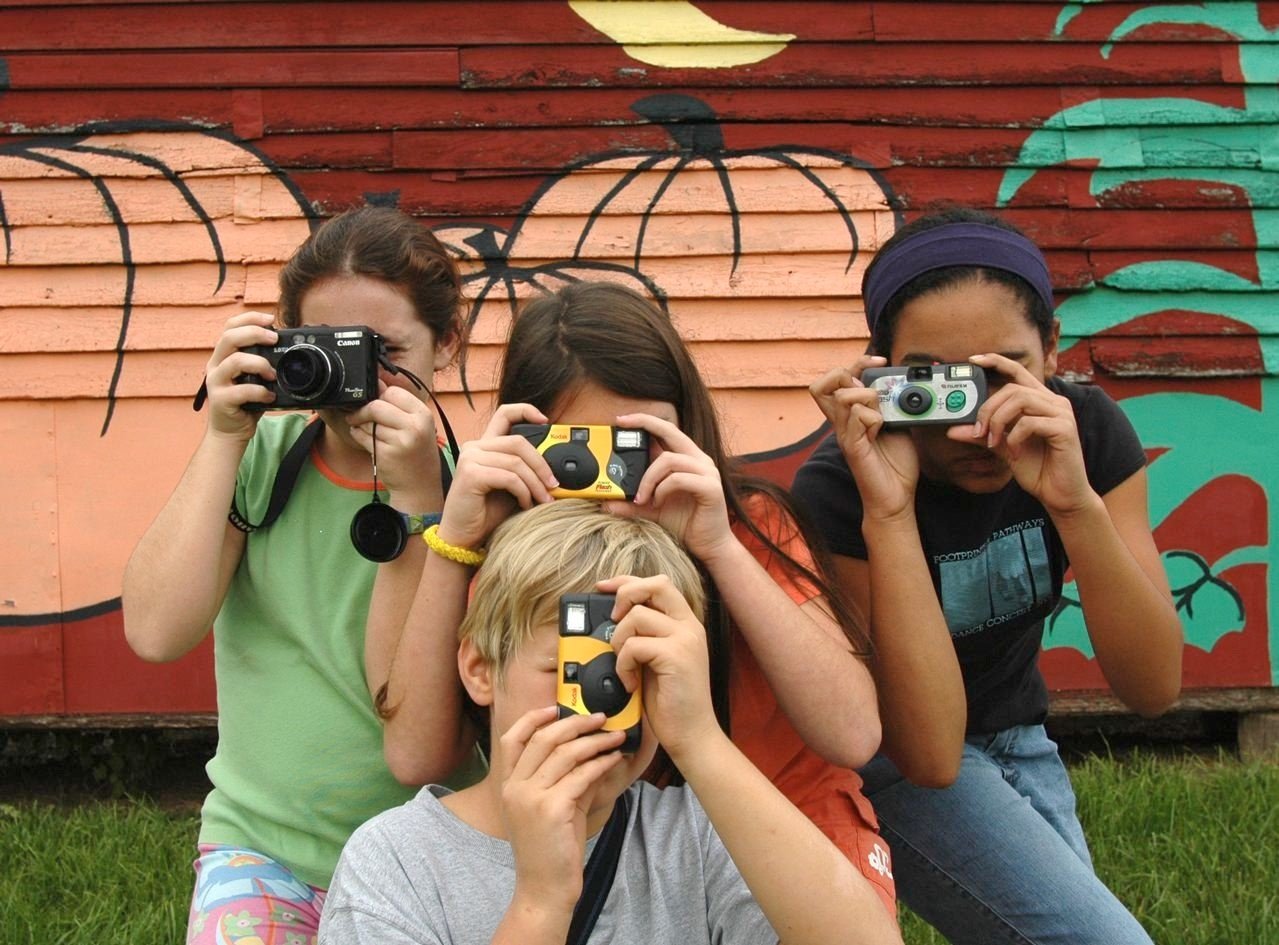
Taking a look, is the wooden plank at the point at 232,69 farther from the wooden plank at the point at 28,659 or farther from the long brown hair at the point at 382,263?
the long brown hair at the point at 382,263

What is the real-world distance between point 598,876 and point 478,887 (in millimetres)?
153

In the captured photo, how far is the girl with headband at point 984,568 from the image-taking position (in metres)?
2.08

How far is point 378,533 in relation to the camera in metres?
2.06

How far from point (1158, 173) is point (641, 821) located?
365 cm

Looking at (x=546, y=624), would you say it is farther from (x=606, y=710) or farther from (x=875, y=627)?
(x=875, y=627)

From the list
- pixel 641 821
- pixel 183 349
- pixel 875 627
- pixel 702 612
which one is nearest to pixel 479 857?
pixel 641 821

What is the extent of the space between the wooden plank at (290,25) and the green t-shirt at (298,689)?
8.51ft

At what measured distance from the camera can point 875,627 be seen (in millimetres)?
2115

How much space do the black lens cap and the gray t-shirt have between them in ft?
1.42

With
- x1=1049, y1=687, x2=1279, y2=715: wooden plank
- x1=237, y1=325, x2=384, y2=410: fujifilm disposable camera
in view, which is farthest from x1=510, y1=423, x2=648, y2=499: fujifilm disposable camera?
x1=1049, y1=687, x2=1279, y2=715: wooden plank

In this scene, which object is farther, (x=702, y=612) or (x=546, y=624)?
(x=702, y=612)

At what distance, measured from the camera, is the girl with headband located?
2.08 m

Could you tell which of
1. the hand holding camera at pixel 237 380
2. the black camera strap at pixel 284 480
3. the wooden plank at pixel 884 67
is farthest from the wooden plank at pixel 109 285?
the hand holding camera at pixel 237 380

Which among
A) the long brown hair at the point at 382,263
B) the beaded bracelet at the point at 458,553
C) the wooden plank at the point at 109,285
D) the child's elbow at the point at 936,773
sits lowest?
the child's elbow at the point at 936,773
